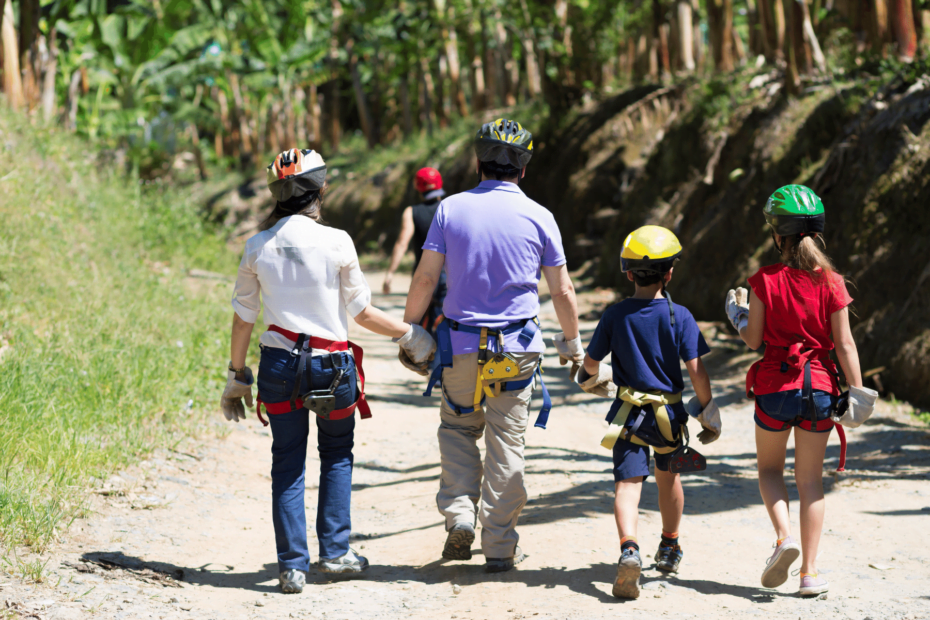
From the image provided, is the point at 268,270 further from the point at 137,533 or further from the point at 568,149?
the point at 568,149

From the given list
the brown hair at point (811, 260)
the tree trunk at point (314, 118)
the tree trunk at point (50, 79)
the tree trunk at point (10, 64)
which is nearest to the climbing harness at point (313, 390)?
the brown hair at point (811, 260)

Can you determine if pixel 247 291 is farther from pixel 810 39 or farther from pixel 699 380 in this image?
pixel 810 39

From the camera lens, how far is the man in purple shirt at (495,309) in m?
4.00

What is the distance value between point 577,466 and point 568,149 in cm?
1264

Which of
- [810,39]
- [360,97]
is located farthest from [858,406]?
[360,97]

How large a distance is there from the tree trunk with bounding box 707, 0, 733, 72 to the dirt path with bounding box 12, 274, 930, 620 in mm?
9816

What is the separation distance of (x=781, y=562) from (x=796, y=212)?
59.3 inches

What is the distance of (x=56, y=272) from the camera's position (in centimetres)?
818

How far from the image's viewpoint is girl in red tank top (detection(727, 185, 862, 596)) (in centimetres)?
374

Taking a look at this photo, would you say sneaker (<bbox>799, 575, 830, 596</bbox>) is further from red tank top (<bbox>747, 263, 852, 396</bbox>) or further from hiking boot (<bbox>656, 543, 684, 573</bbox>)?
red tank top (<bbox>747, 263, 852, 396</bbox>)

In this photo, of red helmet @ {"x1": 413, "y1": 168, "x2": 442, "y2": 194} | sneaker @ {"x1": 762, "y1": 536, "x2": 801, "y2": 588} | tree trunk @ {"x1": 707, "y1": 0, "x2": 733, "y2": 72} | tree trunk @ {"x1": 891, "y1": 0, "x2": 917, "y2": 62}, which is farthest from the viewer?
tree trunk @ {"x1": 707, "y1": 0, "x2": 733, "y2": 72}

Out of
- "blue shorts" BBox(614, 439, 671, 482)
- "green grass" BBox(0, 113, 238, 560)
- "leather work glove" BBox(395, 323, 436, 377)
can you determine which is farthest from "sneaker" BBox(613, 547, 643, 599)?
"green grass" BBox(0, 113, 238, 560)

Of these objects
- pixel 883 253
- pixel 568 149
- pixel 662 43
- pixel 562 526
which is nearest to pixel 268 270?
pixel 562 526

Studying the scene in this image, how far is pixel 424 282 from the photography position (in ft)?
13.5
